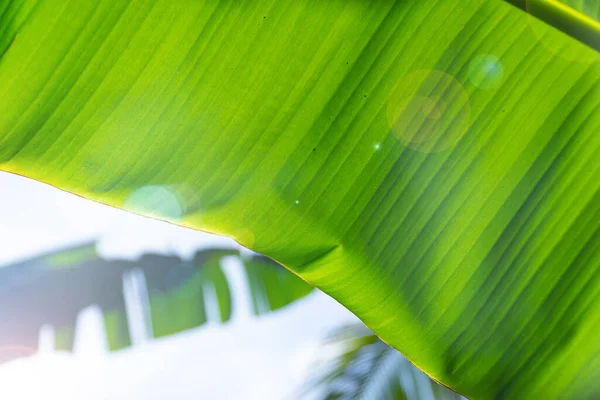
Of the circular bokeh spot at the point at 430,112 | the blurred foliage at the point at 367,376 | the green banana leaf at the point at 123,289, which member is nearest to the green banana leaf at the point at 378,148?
the circular bokeh spot at the point at 430,112

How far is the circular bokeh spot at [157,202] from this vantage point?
560mm

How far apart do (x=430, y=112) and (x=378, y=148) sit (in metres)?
0.08

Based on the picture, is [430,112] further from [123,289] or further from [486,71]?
[123,289]

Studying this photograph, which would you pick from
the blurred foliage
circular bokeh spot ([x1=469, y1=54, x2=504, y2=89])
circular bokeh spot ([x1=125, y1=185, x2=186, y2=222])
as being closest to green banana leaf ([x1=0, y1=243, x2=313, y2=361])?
the blurred foliage

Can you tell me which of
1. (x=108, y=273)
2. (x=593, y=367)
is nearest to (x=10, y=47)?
(x=593, y=367)

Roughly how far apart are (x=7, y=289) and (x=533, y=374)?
7.40ft

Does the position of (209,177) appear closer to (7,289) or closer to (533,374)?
(533,374)

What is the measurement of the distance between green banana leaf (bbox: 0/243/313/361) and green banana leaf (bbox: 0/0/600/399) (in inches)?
59.8

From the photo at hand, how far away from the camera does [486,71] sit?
602 millimetres

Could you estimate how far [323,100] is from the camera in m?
0.58

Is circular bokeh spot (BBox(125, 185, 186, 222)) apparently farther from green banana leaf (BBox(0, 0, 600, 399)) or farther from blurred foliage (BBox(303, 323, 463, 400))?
blurred foliage (BBox(303, 323, 463, 400))

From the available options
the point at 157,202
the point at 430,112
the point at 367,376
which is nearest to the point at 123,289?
the point at 367,376

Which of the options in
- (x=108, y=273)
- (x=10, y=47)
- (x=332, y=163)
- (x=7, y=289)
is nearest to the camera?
(x=10, y=47)

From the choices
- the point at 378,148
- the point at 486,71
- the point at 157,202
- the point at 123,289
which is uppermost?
the point at 486,71
